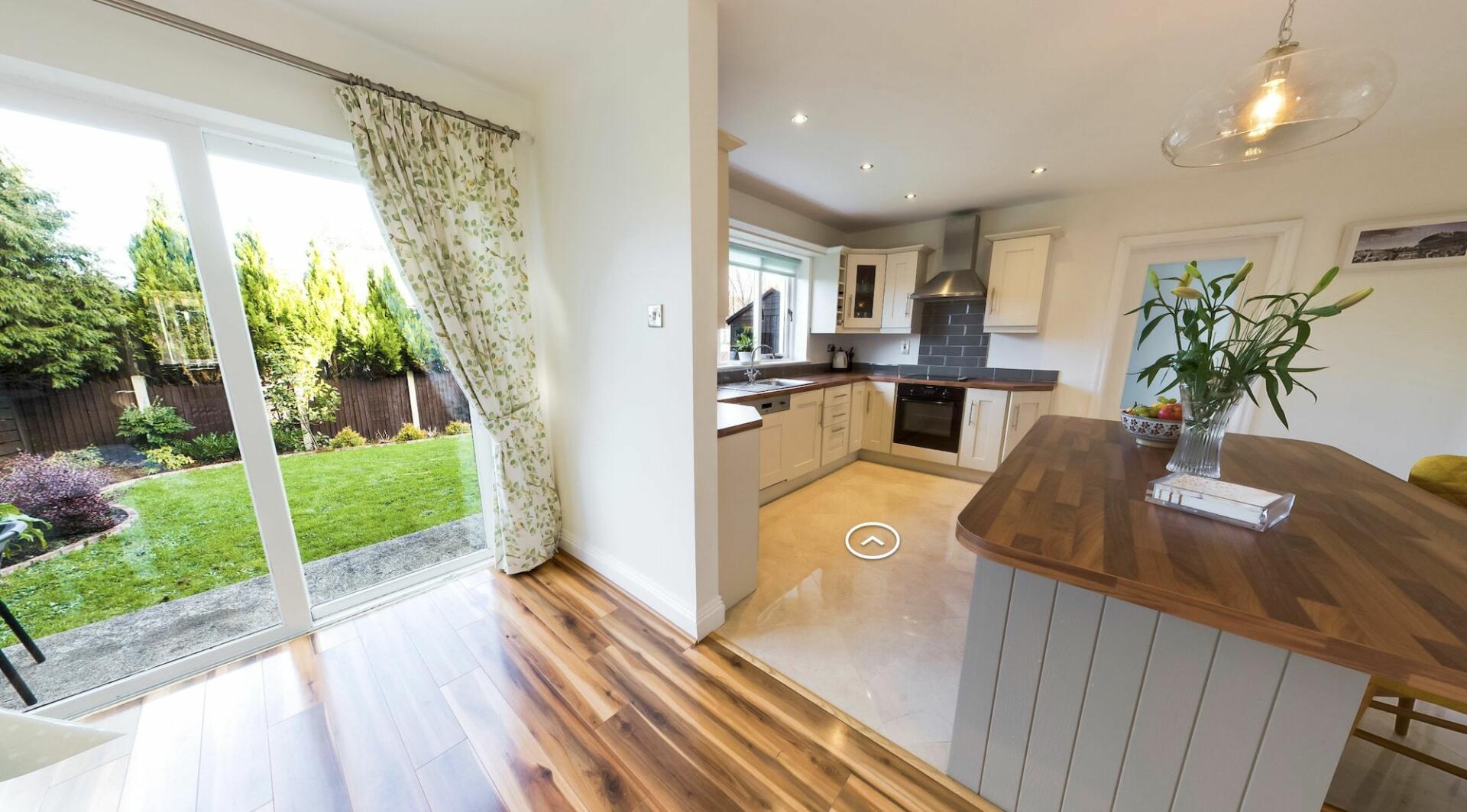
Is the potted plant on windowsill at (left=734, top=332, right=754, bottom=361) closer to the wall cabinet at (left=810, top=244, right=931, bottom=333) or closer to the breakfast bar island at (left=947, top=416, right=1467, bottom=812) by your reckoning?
the wall cabinet at (left=810, top=244, right=931, bottom=333)

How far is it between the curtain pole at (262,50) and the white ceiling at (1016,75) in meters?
1.20

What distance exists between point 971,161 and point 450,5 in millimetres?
2758

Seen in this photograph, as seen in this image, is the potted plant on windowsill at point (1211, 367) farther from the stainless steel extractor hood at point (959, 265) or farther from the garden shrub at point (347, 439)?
the garden shrub at point (347, 439)

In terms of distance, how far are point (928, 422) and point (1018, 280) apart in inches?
53.5

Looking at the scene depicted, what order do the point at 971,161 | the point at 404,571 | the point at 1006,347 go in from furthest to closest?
the point at 1006,347 → the point at 971,161 → the point at 404,571

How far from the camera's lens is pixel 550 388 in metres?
2.21

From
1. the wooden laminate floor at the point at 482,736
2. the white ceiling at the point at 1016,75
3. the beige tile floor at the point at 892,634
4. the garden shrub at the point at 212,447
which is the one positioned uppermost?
the white ceiling at the point at 1016,75

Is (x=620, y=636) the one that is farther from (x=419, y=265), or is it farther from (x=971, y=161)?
(x=971, y=161)

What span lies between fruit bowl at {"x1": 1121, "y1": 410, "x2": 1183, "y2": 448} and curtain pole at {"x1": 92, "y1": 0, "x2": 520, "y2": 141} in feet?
9.72

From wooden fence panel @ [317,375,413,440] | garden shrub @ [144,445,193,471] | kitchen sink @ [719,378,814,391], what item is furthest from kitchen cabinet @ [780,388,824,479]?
garden shrub @ [144,445,193,471]

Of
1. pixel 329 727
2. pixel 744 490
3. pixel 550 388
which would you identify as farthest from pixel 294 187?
pixel 744 490

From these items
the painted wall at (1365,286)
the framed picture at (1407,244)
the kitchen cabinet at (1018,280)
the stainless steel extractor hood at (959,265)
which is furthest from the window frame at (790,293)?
the framed picture at (1407,244)

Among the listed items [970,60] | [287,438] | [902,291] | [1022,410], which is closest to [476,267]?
[287,438]

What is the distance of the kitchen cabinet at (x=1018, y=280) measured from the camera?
129 inches
